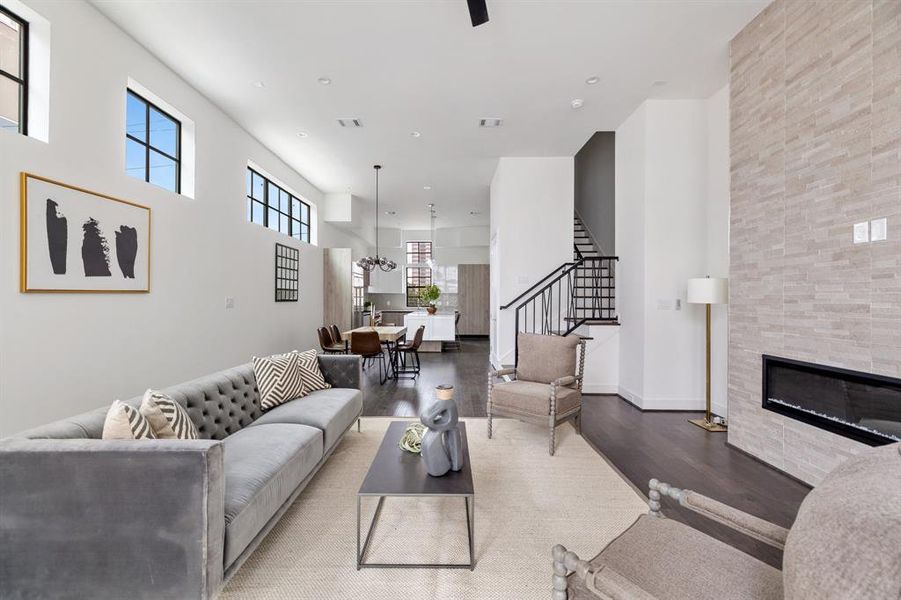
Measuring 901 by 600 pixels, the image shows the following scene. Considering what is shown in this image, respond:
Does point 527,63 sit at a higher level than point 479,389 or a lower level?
higher

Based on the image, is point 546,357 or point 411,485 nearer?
point 411,485

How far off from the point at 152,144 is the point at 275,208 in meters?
2.62

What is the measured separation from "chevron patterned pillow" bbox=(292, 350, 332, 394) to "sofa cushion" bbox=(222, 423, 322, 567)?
0.78 m

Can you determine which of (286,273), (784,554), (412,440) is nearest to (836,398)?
(784,554)

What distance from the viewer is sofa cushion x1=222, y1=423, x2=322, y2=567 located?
1.53 meters

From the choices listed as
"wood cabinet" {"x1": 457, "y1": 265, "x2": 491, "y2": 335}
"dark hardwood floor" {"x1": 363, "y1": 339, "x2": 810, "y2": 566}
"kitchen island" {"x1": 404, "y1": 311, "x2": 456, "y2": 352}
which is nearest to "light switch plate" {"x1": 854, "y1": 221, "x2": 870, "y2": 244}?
"dark hardwood floor" {"x1": 363, "y1": 339, "x2": 810, "y2": 566}

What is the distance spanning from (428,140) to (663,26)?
3.00 metres

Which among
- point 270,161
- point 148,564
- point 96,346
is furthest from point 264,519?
point 270,161

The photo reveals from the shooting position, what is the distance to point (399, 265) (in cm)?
1216

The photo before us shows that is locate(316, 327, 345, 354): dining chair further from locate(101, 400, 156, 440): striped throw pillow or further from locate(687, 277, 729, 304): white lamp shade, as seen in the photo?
locate(687, 277, 729, 304): white lamp shade

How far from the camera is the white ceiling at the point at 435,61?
111 inches

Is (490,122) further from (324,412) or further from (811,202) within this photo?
(324,412)

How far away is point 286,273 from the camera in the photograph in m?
6.21

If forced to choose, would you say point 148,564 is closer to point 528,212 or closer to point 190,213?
point 190,213
